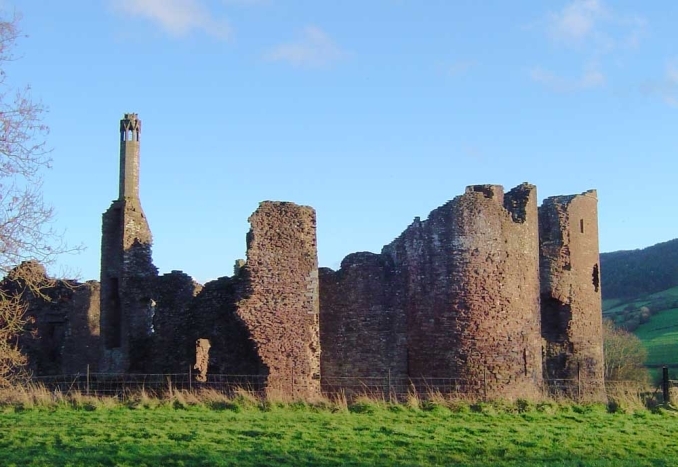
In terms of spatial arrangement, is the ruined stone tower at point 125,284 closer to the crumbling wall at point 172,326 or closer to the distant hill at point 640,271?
the crumbling wall at point 172,326

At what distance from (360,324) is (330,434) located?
701 cm

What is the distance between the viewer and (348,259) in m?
21.3

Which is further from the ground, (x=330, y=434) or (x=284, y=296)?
(x=284, y=296)

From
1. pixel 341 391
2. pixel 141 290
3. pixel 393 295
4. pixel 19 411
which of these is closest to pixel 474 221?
pixel 393 295

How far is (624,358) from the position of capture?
4322 cm

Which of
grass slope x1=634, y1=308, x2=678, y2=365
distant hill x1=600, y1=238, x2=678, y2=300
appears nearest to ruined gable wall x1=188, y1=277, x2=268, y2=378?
grass slope x1=634, y1=308, x2=678, y2=365

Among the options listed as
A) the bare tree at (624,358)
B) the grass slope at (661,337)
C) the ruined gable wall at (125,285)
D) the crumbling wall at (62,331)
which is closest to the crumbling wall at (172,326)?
the ruined gable wall at (125,285)

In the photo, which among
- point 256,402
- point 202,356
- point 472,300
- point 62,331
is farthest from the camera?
point 62,331

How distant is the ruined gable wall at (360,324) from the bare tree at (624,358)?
21266mm

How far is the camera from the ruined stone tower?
22.4m

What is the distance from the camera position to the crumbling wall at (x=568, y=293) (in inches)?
949

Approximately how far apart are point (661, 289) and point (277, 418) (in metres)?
62.7

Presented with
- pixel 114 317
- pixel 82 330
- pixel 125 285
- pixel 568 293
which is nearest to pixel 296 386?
pixel 125 285

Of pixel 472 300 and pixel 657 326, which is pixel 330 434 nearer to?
pixel 472 300
